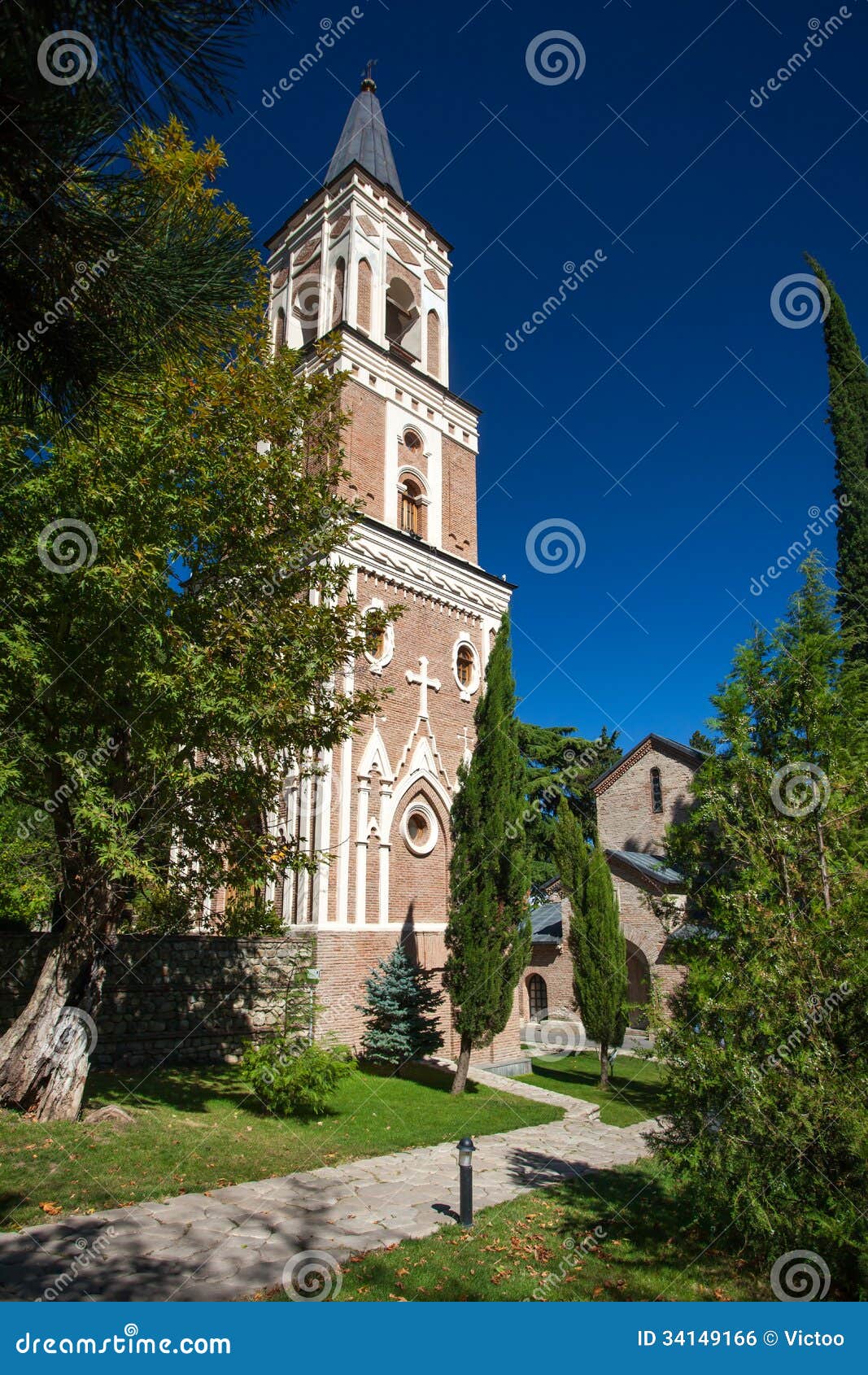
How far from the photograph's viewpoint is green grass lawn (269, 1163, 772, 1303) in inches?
209

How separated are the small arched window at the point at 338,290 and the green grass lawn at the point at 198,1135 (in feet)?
56.4

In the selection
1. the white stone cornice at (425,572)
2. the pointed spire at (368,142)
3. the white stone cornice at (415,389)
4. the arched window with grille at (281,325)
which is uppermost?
the pointed spire at (368,142)

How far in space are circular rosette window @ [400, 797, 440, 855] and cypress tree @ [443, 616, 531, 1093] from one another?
2733 millimetres

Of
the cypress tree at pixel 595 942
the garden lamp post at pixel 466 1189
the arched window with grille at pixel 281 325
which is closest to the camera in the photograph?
the garden lamp post at pixel 466 1189

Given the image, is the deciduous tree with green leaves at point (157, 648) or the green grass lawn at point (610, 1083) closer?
the deciduous tree with green leaves at point (157, 648)

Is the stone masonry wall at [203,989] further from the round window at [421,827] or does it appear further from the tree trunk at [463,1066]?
the round window at [421,827]

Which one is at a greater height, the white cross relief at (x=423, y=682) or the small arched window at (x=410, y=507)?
the small arched window at (x=410, y=507)

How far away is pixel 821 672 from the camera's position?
5.97 metres

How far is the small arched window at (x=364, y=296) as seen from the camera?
19.0 meters

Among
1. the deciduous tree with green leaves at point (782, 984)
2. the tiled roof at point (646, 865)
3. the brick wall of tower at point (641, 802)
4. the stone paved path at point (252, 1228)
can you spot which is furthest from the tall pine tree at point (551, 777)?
the deciduous tree with green leaves at point (782, 984)

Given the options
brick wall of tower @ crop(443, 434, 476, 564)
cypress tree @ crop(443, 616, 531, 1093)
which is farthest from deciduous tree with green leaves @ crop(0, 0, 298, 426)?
brick wall of tower @ crop(443, 434, 476, 564)

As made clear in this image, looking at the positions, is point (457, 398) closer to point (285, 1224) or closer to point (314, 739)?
point (314, 739)

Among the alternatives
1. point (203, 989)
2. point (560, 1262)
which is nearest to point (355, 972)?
point (203, 989)

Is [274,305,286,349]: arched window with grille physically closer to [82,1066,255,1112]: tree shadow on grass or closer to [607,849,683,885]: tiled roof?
[82,1066,255,1112]: tree shadow on grass
